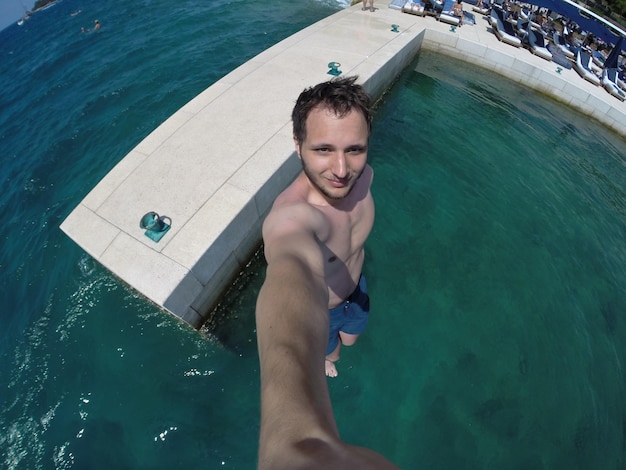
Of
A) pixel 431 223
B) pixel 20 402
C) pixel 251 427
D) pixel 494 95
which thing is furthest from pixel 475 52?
pixel 20 402

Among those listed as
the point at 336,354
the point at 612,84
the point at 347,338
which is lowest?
the point at 336,354

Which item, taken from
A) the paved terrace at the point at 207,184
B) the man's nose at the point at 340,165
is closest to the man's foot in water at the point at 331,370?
the paved terrace at the point at 207,184

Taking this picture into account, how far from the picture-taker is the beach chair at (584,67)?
1045 cm

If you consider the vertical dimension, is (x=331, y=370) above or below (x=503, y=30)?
below

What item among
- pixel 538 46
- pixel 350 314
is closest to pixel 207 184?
pixel 350 314

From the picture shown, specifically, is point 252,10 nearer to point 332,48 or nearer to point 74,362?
point 332,48

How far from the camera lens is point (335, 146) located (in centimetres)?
195

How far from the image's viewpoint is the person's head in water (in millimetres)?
1930

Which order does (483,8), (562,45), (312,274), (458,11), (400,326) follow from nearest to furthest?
(312,274), (400,326), (458,11), (562,45), (483,8)

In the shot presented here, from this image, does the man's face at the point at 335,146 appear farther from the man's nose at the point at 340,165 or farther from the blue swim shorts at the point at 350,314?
the blue swim shorts at the point at 350,314

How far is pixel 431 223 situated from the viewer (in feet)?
18.9

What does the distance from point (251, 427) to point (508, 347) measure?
367cm

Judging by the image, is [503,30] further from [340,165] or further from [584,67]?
[340,165]

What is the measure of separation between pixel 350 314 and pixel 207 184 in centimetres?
272
